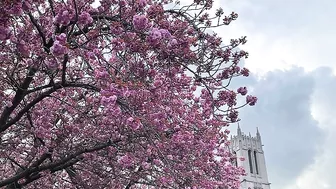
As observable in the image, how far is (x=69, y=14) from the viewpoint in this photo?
161 inches

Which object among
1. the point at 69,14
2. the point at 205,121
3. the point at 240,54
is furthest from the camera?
the point at 205,121

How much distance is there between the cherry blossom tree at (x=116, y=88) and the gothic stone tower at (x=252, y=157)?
39388mm

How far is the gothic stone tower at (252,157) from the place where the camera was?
4547 centimetres

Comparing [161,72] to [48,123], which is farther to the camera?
[48,123]

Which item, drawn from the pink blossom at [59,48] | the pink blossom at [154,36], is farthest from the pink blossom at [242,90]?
the pink blossom at [59,48]

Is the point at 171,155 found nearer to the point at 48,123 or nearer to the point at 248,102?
the point at 248,102

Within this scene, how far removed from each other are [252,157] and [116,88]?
45.9m

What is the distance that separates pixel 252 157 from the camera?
47.7 meters

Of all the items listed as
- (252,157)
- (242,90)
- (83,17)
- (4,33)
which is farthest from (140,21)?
(252,157)

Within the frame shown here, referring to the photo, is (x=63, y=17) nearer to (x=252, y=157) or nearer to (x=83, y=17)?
(x=83, y=17)

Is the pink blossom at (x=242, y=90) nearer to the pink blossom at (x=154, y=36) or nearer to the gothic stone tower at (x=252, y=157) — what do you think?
the pink blossom at (x=154, y=36)

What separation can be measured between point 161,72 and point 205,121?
8.89ft

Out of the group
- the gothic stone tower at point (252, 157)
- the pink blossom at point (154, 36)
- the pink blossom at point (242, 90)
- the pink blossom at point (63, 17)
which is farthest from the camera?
the gothic stone tower at point (252, 157)

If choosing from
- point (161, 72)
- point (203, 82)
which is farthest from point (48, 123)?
point (203, 82)
